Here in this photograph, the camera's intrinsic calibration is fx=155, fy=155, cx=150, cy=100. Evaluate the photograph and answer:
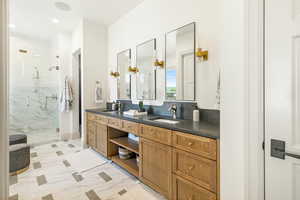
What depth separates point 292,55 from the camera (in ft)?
3.11

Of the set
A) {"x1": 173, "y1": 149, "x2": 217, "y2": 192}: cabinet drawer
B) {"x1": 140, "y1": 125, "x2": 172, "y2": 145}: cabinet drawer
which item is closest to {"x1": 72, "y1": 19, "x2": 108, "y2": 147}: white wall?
{"x1": 140, "y1": 125, "x2": 172, "y2": 145}: cabinet drawer

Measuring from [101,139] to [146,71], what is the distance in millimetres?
1590

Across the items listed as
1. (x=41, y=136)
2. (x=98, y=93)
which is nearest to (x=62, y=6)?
(x=98, y=93)

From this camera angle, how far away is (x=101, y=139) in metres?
3.06

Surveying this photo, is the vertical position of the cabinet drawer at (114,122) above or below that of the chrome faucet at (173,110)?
below

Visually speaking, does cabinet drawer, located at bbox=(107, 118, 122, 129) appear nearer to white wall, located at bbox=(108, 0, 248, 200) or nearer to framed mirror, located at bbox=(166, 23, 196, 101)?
white wall, located at bbox=(108, 0, 248, 200)

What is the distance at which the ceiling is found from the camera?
2943 millimetres

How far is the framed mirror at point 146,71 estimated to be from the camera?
2.67 m

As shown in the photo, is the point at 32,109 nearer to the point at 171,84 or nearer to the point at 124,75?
the point at 124,75

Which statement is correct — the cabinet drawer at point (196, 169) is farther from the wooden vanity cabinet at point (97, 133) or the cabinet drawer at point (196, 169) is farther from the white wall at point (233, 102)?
the wooden vanity cabinet at point (97, 133)

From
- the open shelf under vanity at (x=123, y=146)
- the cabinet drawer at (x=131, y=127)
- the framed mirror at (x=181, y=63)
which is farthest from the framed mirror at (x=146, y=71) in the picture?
the open shelf under vanity at (x=123, y=146)

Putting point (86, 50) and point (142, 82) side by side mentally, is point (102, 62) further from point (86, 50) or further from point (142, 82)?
point (142, 82)

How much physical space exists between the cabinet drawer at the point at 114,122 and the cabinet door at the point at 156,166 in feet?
2.06

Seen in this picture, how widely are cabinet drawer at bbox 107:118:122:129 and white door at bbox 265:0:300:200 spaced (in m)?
1.97
